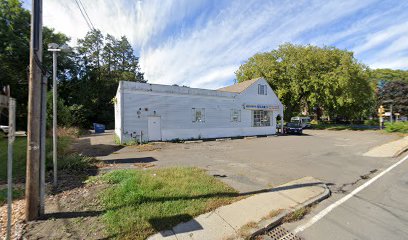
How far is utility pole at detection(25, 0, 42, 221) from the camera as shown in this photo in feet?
13.9

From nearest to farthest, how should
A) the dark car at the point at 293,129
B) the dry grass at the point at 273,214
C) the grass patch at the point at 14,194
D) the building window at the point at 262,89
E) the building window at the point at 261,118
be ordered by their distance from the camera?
the dry grass at the point at 273,214 → the grass patch at the point at 14,194 → the building window at the point at 261,118 → the building window at the point at 262,89 → the dark car at the point at 293,129

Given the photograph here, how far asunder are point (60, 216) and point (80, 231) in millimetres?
872

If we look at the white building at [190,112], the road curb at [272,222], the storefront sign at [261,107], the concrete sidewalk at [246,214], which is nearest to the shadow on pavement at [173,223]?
the concrete sidewalk at [246,214]

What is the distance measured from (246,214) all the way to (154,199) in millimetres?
Result: 2181

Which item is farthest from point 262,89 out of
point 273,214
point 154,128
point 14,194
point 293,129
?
point 14,194

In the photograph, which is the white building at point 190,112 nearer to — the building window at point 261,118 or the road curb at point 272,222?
the building window at point 261,118

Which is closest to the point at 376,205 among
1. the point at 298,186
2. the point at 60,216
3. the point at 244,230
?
the point at 298,186

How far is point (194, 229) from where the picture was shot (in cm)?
412

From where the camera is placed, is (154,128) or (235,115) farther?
(235,115)

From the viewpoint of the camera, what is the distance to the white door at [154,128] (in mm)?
18266

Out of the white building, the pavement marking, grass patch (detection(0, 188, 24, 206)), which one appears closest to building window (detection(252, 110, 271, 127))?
the white building

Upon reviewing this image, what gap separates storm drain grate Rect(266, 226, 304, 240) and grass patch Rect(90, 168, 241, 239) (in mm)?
1343

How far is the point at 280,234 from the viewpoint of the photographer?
13.7 feet

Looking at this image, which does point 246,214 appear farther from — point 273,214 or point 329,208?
point 329,208
